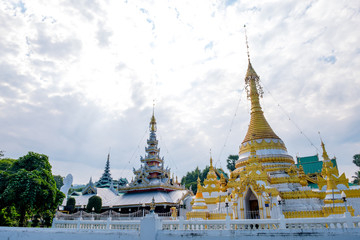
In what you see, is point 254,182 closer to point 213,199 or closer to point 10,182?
point 213,199

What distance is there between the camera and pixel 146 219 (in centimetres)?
1035

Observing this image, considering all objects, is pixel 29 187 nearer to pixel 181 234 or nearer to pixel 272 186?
pixel 181 234

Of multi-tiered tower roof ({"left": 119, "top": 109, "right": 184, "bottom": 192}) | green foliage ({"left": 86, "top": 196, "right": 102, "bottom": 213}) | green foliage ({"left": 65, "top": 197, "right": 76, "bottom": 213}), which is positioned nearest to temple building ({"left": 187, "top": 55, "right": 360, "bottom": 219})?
multi-tiered tower roof ({"left": 119, "top": 109, "right": 184, "bottom": 192})

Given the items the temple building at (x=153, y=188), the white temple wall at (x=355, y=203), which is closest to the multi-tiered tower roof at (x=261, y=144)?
the white temple wall at (x=355, y=203)

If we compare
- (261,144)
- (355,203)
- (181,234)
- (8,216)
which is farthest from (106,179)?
(181,234)

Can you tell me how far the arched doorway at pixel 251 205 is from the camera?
17.8m

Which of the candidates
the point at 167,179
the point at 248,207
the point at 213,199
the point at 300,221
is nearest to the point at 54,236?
the point at 300,221

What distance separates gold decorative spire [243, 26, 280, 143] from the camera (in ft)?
85.1

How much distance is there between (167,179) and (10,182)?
70.4 ft

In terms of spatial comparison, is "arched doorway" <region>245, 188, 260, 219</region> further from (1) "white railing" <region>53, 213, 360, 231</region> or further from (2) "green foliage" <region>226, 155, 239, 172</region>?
(2) "green foliage" <region>226, 155, 239, 172</region>

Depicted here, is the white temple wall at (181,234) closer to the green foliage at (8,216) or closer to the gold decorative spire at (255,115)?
the green foliage at (8,216)

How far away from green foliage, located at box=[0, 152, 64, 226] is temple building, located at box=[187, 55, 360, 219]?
10.3 m

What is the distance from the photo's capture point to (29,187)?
51.4 ft

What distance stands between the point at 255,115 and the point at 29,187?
2301cm
